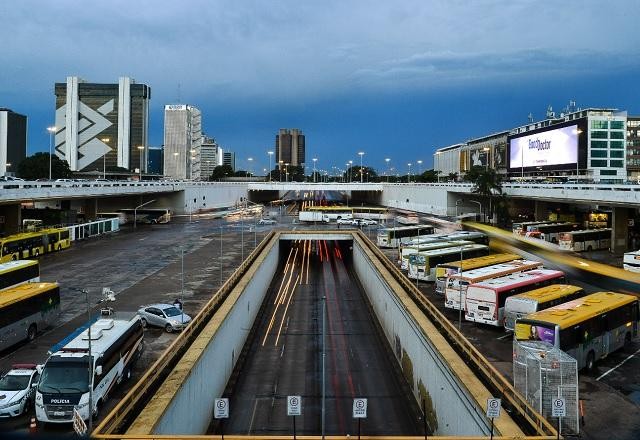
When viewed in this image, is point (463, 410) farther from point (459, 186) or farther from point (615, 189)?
point (459, 186)

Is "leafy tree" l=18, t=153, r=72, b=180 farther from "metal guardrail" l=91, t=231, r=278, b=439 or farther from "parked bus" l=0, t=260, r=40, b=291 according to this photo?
"metal guardrail" l=91, t=231, r=278, b=439

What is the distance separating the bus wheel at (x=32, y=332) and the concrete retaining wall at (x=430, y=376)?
63.1 ft

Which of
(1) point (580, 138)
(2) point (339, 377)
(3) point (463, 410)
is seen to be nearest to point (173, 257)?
(2) point (339, 377)

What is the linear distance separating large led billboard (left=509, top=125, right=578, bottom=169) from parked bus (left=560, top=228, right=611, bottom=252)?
34406 mm

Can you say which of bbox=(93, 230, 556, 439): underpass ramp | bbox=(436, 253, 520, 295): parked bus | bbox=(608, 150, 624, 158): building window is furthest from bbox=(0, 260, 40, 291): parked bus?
bbox=(608, 150, 624, 158): building window

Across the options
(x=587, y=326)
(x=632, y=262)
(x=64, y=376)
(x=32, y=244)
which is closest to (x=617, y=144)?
(x=632, y=262)

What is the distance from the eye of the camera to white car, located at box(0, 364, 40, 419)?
18312 millimetres

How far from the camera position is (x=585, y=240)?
59.7m

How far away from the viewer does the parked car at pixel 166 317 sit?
89.7 ft

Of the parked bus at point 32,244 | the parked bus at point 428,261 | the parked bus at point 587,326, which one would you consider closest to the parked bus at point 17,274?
the parked bus at point 32,244

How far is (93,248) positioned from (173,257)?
1285 cm

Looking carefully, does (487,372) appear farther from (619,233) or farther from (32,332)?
(619,233)

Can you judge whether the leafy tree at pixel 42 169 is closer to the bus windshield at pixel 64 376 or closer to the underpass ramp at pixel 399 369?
the underpass ramp at pixel 399 369

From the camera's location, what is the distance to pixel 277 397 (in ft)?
78.0
